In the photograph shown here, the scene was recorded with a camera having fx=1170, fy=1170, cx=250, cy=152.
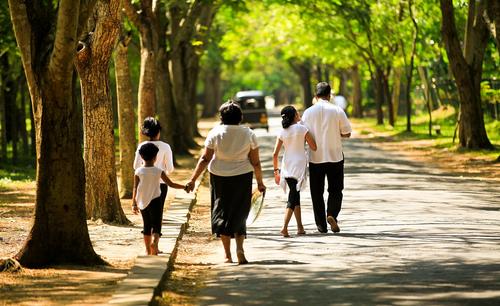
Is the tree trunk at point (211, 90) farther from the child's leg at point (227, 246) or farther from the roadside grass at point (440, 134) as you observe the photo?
the child's leg at point (227, 246)

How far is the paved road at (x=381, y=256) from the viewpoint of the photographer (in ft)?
32.0

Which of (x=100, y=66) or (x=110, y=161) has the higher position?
(x=100, y=66)

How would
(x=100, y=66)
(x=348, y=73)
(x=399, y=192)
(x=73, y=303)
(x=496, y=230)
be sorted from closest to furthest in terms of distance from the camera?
(x=73, y=303) < (x=496, y=230) < (x=100, y=66) < (x=399, y=192) < (x=348, y=73)

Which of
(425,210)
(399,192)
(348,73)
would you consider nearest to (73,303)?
(425,210)

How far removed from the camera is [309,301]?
375 inches

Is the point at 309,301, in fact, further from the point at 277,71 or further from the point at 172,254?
the point at 277,71

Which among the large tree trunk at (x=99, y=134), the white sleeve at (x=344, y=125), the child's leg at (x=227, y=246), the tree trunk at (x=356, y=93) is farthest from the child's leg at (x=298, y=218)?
the tree trunk at (x=356, y=93)

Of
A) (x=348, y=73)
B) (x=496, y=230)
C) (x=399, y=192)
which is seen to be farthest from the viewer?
(x=348, y=73)

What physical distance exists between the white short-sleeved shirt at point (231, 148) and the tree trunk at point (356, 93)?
58612 mm

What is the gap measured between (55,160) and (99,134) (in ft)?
15.0

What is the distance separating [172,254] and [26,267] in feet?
5.58

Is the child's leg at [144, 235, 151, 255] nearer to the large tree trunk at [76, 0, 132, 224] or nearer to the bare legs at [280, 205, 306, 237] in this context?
the bare legs at [280, 205, 306, 237]

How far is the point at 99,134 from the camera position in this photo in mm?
16578

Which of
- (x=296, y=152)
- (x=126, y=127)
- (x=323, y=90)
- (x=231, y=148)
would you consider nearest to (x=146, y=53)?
(x=126, y=127)
